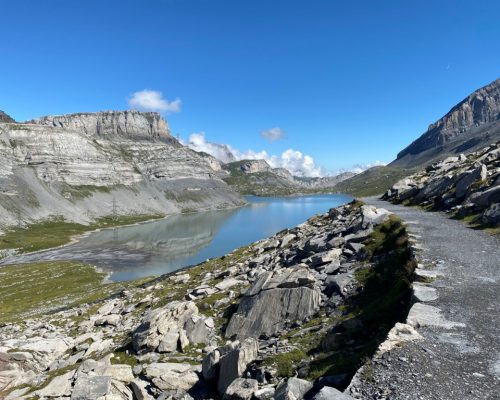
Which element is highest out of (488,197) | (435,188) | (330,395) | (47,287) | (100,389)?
(435,188)

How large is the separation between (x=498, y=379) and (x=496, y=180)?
3453cm

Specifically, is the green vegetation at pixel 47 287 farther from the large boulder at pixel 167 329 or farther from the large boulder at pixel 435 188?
the large boulder at pixel 435 188

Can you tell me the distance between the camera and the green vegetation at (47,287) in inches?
2899

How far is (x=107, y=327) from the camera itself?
1487 inches

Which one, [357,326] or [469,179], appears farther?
[469,179]

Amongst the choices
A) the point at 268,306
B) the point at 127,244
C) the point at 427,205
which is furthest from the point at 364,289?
the point at 127,244

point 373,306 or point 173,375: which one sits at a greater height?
point 373,306

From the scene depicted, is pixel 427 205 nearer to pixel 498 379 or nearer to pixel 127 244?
pixel 498 379

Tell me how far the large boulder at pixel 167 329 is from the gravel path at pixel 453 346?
52.4 feet

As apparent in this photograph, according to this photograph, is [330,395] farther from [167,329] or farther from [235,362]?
[167,329]

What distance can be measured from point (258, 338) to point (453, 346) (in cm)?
1215

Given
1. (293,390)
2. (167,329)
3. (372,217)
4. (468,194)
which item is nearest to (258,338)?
(167,329)

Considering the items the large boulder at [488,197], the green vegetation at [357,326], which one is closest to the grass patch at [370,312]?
the green vegetation at [357,326]

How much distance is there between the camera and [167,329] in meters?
26.8
